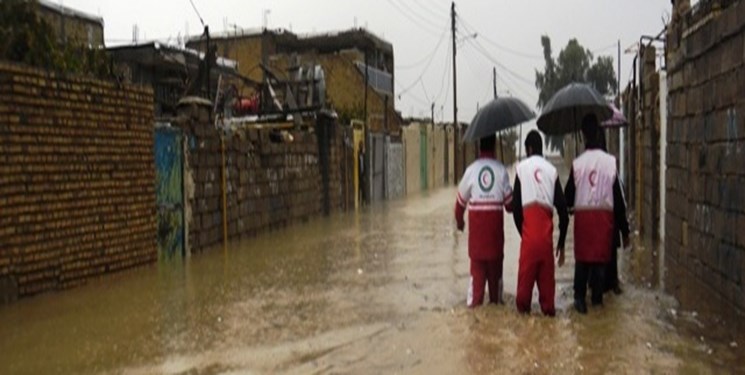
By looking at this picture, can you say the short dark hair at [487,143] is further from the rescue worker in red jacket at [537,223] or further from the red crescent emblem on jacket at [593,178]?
the red crescent emblem on jacket at [593,178]

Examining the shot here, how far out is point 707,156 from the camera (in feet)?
27.6

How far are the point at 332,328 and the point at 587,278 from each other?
2463mm

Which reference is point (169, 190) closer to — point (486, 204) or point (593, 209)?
point (486, 204)

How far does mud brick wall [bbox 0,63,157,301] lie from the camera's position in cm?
845

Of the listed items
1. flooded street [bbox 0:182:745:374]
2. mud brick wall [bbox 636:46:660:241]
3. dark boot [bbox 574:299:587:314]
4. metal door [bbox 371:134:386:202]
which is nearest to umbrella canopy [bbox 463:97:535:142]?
flooded street [bbox 0:182:745:374]

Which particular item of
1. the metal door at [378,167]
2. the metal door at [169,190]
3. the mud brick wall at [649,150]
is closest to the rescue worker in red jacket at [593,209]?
the mud brick wall at [649,150]

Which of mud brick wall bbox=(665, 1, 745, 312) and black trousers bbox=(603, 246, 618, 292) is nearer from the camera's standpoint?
mud brick wall bbox=(665, 1, 745, 312)

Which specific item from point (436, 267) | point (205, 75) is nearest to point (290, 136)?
point (205, 75)

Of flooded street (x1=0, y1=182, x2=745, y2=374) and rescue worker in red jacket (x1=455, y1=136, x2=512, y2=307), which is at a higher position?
rescue worker in red jacket (x1=455, y1=136, x2=512, y2=307)

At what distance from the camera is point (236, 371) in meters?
6.02

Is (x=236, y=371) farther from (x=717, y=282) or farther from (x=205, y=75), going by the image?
(x=205, y=75)

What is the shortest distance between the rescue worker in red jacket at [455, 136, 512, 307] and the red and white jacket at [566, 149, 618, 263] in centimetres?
69

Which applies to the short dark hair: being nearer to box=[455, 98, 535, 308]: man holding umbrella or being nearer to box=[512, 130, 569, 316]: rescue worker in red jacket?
box=[455, 98, 535, 308]: man holding umbrella

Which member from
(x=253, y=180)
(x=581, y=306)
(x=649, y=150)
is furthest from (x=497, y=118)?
(x=253, y=180)
